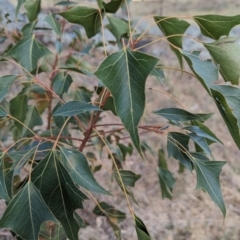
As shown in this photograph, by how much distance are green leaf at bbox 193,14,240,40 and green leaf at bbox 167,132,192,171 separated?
0.21 metres

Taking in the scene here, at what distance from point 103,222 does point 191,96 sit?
159 centimetres

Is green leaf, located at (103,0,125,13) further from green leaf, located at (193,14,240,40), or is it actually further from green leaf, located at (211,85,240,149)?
green leaf, located at (211,85,240,149)

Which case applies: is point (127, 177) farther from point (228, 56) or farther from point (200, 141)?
point (228, 56)

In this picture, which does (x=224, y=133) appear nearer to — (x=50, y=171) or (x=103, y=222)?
(x=103, y=222)

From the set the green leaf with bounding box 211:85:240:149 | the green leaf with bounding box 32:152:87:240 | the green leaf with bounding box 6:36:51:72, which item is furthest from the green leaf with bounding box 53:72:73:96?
the green leaf with bounding box 211:85:240:149

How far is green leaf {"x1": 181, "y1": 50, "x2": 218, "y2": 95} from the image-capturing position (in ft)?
1.90

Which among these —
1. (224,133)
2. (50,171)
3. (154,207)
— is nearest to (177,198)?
(154,207)

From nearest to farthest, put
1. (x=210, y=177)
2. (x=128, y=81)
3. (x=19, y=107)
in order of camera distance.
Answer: (x=128, y=81), (x=210, y=177), (x=19, y=107)

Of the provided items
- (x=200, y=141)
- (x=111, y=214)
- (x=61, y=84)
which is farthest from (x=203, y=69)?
(x=111, y=214)

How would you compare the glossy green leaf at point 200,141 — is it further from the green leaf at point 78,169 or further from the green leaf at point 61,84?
the green leaf at point 61,84

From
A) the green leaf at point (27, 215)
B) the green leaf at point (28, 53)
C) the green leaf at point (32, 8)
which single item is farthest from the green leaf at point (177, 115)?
the green leaf at point (32, 8)

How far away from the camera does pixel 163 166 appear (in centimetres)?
119

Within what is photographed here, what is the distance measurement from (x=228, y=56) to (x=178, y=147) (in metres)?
0.22

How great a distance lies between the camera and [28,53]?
3.12ft
